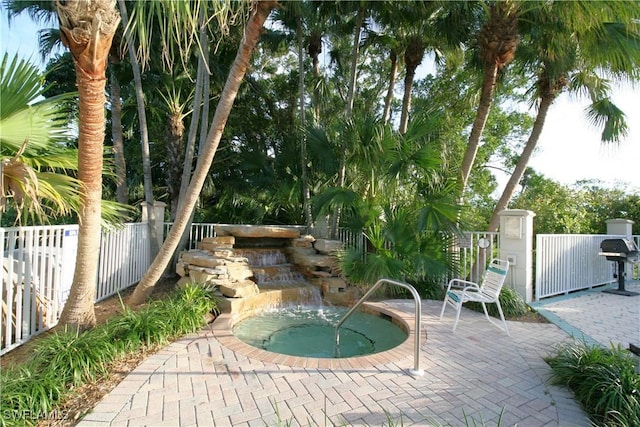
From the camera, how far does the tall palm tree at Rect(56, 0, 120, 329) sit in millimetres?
3348

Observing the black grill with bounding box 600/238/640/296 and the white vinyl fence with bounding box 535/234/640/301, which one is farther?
the black grill with bounding box 600/238/640/296

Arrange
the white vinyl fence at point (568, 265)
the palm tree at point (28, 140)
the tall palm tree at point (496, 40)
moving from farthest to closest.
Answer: the tall palm tree at point (496, 40) → the white vinyl fence at point (568, 265) → the palm tree at point (28, 140)

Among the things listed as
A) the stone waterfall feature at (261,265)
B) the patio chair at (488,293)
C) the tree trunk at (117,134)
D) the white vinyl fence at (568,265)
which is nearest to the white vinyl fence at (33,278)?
the stone waterfall feature at (261,265)

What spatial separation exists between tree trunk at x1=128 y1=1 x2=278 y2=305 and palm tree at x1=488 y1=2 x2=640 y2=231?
17.6 feet

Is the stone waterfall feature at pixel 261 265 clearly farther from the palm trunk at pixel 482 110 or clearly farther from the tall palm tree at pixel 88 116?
the palm trunk at pixel 482 110

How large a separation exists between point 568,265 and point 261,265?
6950 millimetres

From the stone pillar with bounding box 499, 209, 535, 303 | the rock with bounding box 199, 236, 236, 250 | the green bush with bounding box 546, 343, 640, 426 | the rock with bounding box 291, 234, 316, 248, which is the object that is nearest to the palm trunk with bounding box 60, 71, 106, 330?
the rock with bounding box 199, 236, 236, 250

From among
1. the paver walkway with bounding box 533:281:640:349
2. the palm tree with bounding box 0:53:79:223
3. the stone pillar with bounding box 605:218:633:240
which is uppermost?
the palm tree with bounding box 0:53:79:223

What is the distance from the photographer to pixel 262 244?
9.14 metres

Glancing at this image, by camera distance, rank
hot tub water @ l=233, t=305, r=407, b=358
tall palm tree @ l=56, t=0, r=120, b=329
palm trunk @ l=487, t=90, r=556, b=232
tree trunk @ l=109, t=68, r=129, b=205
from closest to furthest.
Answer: tall palm tree @ l=56, t=0, r=120, b=329
hot tub water @ l=233, t=305, r=407, b=358
tree trunk @ l=109, t=68, r=129, b=205
palm trunk @ l=487, t=90, r=556, b=232

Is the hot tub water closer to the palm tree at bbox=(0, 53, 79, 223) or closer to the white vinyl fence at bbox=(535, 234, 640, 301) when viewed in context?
the palm tree at bbox=(0, 53, 79, 223)

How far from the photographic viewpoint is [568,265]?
7527 millimetres

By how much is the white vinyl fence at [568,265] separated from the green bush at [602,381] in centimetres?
352

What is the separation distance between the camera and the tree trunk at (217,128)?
14.1 ft
